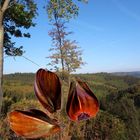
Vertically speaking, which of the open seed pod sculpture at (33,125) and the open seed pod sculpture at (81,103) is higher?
the open seed pod sculpture at (81,103)

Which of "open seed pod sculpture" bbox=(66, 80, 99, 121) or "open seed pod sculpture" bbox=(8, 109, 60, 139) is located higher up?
"open seed pod sculpture" bbox=(66, 80, 99, 121)

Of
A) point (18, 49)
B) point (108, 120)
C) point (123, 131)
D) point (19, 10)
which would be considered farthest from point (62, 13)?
point (18, 49)

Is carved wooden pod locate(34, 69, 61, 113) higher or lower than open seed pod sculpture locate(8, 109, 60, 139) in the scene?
higher

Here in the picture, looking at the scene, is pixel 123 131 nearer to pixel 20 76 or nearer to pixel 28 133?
pixel 28 133
